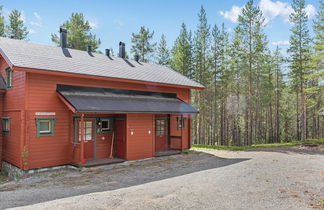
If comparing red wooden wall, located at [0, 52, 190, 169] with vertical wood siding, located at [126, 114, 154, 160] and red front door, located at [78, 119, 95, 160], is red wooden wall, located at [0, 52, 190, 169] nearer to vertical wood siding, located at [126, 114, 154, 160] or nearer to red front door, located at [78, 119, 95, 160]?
vertical wood siding, located at [126, 114, 154, 160]

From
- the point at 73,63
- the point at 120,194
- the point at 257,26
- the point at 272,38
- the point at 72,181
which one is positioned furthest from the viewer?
the point at 272,38

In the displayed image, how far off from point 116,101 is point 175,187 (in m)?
5.76

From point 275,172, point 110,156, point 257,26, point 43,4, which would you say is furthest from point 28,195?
point 257,26

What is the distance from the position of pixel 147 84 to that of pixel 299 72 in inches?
682

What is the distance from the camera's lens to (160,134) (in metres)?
14.2

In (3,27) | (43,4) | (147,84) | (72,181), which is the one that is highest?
(3,27)

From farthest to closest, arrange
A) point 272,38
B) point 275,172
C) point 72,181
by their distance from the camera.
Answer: point 272,38
point 275,172
point 72,181

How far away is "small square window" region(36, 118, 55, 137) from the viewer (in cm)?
945

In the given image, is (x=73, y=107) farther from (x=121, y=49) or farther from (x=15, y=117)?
(x=121, y=49)

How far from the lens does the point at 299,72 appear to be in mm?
22719

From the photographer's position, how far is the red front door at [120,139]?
11528 mm

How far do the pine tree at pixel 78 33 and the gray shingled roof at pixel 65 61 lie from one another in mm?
14430

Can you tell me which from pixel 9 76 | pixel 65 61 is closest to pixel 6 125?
pixel 9 76

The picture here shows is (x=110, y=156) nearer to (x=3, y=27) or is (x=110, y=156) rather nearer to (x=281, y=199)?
(x=281, y=199)
